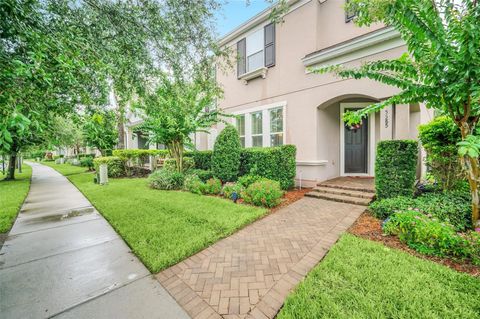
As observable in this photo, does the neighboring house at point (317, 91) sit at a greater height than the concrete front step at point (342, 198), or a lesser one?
greater

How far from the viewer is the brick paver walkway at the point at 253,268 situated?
7.40ft

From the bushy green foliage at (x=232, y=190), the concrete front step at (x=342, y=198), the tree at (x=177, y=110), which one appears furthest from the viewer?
the bushy green foliage at (x=232, y=190)

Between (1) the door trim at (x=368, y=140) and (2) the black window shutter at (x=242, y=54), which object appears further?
(2) the black window shutter at (x=242, y=54)

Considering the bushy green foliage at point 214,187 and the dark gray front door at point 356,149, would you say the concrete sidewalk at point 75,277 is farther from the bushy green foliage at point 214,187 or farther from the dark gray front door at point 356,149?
the dark gray front door at point 356,149

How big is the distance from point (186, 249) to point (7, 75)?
10.0 feet

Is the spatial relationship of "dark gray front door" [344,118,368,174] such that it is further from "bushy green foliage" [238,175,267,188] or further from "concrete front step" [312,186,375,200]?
"bushy green foliage" [238,175,267,188]

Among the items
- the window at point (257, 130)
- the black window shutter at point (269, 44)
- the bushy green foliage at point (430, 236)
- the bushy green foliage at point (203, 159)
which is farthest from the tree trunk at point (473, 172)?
the bushy green foliage at point (203, 159)

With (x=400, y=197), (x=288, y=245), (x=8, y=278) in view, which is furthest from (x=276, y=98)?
(x=8, y=278)

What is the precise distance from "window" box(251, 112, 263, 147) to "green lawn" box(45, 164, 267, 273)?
12.6 ft

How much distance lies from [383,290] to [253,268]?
156 centimetres

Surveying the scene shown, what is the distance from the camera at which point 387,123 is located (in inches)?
229

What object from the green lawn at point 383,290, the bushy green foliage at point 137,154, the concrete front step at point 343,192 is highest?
the bushy green foliage at point 137,154

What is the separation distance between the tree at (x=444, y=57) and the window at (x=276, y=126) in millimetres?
4653

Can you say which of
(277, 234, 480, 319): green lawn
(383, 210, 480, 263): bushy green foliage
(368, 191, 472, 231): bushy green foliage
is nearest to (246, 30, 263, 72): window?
(368, 191, 472, 231): bushy green foliage
